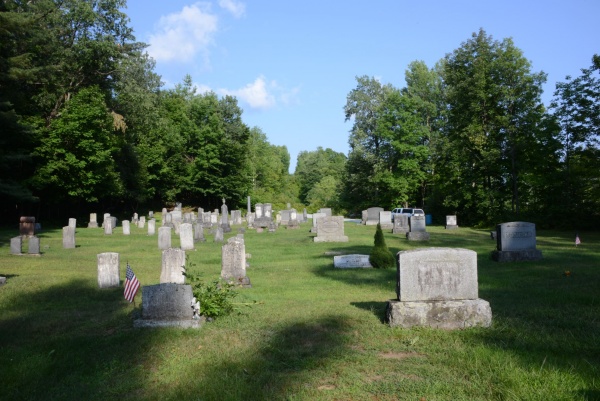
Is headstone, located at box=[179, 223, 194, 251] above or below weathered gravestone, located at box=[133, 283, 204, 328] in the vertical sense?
above

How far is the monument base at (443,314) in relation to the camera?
743cm

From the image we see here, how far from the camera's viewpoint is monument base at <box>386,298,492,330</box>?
24.4ft

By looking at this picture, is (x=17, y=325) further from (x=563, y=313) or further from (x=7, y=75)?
(x=7, y=75)

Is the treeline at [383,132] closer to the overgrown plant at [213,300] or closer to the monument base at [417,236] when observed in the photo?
the monument base at [417,236]

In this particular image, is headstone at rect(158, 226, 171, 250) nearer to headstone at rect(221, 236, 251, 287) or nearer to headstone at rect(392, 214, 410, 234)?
headstone at rect(221, 236, 251, 287)

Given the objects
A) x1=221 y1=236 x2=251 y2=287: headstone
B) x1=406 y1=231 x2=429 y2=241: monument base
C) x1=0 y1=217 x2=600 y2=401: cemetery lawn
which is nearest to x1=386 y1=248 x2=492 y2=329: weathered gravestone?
→ x1=0 y1=217 x2=600 y2=401: cemetery lawn

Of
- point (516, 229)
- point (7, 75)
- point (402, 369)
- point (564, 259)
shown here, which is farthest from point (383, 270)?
point (7, 75)

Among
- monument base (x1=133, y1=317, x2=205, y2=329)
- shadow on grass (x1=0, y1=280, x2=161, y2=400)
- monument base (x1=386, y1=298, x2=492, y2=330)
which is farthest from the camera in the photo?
monument base (x1=133, y1=317, x2=205, y2=329)

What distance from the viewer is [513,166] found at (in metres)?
38.1

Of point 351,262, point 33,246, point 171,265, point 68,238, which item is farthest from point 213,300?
point 68,238

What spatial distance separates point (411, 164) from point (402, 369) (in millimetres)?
48946

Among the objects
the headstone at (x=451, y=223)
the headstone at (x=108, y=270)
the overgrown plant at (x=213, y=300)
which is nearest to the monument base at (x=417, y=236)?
the headstone at (x=451, y=223)

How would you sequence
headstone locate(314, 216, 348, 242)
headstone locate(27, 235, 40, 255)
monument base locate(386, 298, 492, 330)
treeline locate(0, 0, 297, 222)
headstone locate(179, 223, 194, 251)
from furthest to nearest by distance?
treeline locate(0, 0, 297, 222), headstone locate(314, 216, 348, 242), headstone locate(179, 223, 194, 251), headstone locate(27, 235, 40, 255), monument base locate(386, 298, 492, 330)

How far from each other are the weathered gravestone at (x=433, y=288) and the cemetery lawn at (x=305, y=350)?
0.29 m
